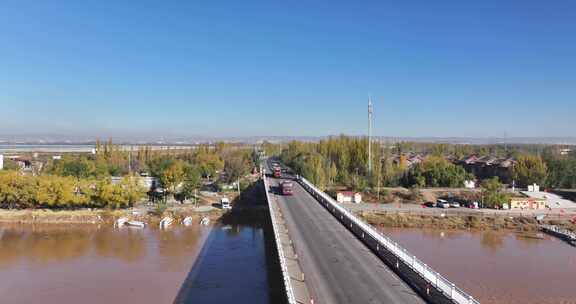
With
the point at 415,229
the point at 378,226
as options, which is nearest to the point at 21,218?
the point at 378,226

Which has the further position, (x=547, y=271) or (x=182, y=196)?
(x=182, y=196)

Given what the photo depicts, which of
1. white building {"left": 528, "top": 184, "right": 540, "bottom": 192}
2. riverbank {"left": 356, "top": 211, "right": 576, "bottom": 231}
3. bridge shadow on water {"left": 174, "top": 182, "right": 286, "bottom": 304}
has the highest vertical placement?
white building {"left": 528, "top": 184, "right": 540, "bottom": 192}

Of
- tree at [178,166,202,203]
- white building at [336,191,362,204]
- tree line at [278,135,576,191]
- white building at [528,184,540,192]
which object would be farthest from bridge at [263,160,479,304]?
white building at [528,184,540,192]

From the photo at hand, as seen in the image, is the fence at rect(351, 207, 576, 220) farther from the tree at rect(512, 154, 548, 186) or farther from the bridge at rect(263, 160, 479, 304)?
the tree at rect(512, 154, 548, 186)

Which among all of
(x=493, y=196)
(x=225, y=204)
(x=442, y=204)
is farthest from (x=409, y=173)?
(x=225, y=204)

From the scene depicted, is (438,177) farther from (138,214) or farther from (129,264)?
(129,264)

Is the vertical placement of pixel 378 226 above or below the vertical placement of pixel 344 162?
below

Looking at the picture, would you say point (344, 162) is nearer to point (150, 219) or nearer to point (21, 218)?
point (150, 219)

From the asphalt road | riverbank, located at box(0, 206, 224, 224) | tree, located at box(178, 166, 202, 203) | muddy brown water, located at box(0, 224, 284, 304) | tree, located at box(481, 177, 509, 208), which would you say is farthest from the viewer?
tree, located at box(178, 166, 202, 203)
